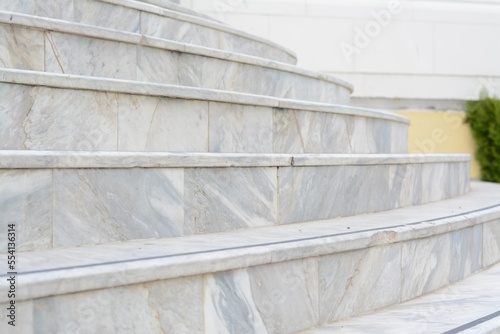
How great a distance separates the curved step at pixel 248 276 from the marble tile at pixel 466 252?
0.7 inches

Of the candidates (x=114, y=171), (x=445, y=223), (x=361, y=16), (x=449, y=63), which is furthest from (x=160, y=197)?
(x=449, y=63)


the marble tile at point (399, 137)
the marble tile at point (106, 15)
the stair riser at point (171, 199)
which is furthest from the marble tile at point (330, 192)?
the marble tile at point (106, 15)

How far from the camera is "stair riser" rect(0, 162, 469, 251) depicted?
2498 mm

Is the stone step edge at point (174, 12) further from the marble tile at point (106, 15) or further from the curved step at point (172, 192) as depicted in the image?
the curved step at point (172, 192)

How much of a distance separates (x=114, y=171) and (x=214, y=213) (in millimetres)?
580

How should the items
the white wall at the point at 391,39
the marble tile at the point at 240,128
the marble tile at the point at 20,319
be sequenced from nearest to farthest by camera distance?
1. the marble tile at the point at 20,319
2. the marble tile at the point at 240,128
3. the white wall at the point at 391,39

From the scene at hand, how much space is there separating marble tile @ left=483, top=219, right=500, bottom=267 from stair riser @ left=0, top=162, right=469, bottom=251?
27.0 inches

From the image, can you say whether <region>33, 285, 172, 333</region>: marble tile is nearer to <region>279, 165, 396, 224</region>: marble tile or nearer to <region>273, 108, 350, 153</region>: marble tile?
<region>279, 165, 396, 224</region>: marble tile

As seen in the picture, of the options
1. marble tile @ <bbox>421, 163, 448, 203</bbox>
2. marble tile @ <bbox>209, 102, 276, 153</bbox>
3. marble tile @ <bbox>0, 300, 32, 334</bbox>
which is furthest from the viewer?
marble tile @ <bbox>421, 163, 448, 203</bbox>

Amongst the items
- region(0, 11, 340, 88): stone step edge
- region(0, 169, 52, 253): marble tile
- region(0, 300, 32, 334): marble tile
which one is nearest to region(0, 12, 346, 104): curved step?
region(0, 11, 340, 88): stone step edge

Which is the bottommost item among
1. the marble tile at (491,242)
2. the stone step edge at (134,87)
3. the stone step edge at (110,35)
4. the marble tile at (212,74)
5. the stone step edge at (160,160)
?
the marble tile at (491,242)

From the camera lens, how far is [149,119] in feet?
11.2

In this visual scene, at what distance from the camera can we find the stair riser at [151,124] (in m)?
2.94

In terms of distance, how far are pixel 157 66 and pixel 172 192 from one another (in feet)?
4.32
